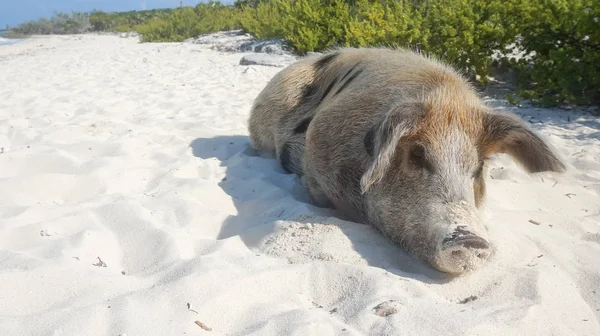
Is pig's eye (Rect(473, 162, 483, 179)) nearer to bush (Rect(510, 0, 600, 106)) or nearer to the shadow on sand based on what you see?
the shadow on sand

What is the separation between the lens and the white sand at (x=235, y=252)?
1.91 m

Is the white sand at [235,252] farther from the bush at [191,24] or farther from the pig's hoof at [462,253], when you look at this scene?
the bush at [191,24]

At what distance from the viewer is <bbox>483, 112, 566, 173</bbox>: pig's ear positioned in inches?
107

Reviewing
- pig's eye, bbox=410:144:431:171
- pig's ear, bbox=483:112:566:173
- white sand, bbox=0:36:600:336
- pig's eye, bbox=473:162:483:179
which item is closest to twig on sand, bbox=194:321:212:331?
white sand, bbox=0:36:600:336

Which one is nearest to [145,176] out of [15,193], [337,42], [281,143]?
[15,193]

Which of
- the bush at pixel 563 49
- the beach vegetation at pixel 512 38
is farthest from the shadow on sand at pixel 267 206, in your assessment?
the bush at pixel 563 49

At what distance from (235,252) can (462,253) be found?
3.32 ft

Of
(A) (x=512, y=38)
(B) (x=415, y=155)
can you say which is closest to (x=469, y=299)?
(B) (x=415, y=155)

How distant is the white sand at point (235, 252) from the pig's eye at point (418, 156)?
44 centimetres

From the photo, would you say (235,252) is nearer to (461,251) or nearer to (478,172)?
(461,251)

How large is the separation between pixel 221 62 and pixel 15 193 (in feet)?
27.0

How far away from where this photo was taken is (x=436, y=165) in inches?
102

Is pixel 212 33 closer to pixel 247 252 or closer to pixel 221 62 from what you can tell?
pixel 221 62

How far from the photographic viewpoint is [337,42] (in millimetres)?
10297
